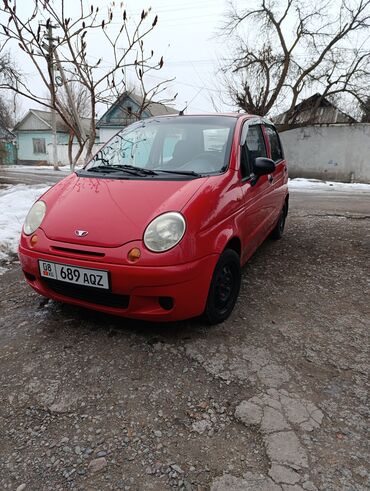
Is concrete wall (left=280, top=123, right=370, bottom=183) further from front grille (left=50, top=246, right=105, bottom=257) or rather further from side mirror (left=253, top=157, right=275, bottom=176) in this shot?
front grille (left=50, top=246, right=105, bottom=257)

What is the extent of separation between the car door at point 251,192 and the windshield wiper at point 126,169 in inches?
31.3

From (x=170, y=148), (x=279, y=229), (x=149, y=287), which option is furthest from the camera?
(x=279, y=229)

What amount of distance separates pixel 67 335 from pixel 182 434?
1.21 metres

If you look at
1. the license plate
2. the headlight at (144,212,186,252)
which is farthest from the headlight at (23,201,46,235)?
the headlight at (144,212,186,252)

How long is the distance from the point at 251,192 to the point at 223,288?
998 mm

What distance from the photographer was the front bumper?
90.4 inches

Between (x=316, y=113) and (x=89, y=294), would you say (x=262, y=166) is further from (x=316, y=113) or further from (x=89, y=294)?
(x=316, y=113)

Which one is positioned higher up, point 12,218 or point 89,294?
point 12,218

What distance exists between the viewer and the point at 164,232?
238 cm

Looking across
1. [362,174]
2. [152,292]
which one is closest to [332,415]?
[152,292]

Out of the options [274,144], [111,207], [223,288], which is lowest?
[223,288]

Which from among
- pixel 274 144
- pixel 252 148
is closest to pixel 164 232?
pixel 252 148

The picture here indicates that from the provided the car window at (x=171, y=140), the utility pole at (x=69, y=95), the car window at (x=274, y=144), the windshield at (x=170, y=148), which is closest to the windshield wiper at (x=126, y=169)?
the windshield at (x=170, y=148)

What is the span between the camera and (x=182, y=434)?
1.86 metres
